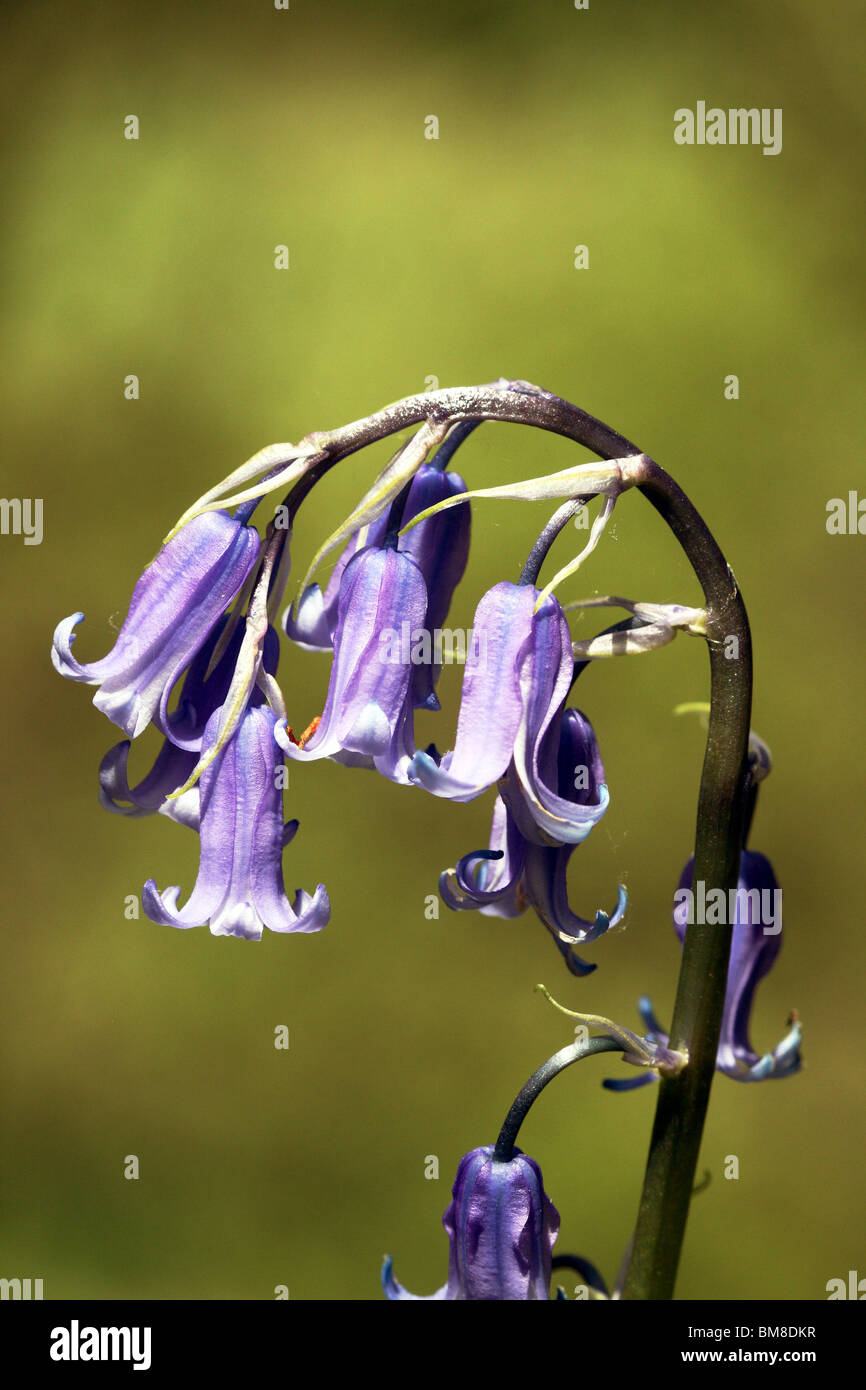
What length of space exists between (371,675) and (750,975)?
545 millimetres

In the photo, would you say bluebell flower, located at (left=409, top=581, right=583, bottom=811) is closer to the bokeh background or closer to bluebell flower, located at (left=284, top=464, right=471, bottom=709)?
bluebell flower, located at (left=284, top=464, right=471, bottom=709)

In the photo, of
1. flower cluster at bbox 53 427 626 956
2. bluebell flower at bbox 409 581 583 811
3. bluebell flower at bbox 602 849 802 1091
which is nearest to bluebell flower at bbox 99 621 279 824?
flower cluster at bbox 53 427 626 956

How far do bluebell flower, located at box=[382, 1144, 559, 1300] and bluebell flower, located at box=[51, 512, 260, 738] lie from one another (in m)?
0.42

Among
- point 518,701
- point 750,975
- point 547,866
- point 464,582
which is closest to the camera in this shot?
point 518,701

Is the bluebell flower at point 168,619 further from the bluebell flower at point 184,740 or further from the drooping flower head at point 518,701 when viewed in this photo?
the drooping flower head at point 518,701

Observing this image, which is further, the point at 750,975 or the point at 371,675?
the point at 750,975

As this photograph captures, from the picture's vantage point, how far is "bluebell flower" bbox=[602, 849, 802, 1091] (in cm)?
110

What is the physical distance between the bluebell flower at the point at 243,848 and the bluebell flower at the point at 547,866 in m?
0.12

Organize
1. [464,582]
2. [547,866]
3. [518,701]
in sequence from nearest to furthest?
1. [518,701]
2. [547,866]
3. [464,582]

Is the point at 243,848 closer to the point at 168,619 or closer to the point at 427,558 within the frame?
the point at 168,619

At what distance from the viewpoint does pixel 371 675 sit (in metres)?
0.84

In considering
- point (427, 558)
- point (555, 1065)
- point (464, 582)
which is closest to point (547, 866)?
point (555, 1065)

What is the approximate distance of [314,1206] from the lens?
2.63 metres

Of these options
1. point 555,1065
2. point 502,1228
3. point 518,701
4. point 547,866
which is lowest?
point 502,1228
